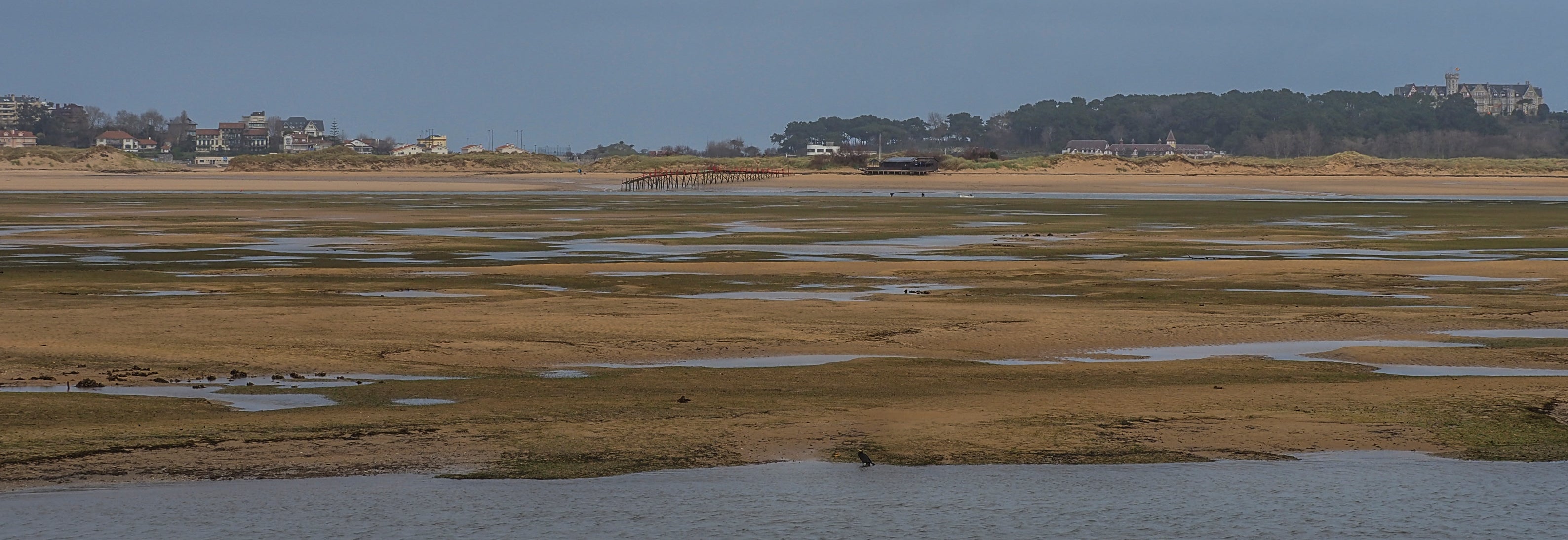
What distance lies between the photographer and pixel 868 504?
8.79 metres

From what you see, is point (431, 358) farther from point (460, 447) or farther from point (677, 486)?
point (677, 486)

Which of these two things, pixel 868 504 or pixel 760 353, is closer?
pixel 868 504

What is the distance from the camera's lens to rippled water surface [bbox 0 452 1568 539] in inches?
322

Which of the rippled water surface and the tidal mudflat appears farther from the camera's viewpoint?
the tidal mudflat

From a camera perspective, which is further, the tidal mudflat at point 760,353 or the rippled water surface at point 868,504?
the tidal mudflat at point 760,353

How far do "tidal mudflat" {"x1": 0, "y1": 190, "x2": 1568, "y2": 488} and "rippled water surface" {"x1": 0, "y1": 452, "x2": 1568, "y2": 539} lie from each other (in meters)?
0.37

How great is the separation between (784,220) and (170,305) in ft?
84.9

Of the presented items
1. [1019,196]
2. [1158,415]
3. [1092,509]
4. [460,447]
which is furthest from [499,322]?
[1019,196]

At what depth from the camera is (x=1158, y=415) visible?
1147 cm

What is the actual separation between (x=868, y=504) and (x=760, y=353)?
637 centimetres

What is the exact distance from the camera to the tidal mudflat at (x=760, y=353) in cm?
1033

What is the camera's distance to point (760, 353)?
595 inches

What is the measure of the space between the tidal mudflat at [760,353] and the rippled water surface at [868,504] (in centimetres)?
37

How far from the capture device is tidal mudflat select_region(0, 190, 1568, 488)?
10328 millimetres
